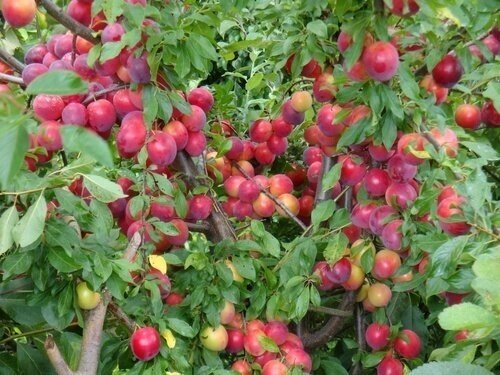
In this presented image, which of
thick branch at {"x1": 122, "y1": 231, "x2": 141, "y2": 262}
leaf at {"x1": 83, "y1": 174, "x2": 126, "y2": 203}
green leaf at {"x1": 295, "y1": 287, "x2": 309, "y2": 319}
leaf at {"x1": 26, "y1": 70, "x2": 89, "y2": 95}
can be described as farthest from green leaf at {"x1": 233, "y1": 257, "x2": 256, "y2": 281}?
leaf at {"x1": 26, "y1": 70, "x2": 89, "y2": 95}

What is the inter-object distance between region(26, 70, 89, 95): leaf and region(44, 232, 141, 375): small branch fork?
586 millimetres

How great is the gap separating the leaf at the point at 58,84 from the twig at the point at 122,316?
28.5 inches

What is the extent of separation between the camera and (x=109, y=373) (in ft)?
4.24

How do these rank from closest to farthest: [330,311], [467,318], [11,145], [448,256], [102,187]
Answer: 1. [11,145]
2. [467,318]
3. [448,256]
4. [102,187]
5. [330,311]

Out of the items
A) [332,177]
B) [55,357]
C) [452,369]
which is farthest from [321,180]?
[452,369]

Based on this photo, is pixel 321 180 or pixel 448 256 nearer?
pixel 448 256

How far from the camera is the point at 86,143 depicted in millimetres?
415

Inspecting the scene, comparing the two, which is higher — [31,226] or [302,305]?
[31,226]

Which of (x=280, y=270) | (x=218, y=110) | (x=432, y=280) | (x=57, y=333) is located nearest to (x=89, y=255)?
(x=57, y=333)

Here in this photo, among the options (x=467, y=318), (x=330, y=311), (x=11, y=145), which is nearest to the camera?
(x=11, y=145)

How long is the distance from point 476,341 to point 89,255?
0.56 meters

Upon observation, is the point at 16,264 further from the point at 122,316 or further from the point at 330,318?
the point at 330,318

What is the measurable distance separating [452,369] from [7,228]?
1.93 ft

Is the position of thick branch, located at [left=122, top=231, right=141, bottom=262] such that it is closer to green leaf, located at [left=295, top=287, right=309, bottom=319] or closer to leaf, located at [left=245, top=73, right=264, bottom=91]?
green leaf, located at [left=295, top=287, right=309, bottom=319]
